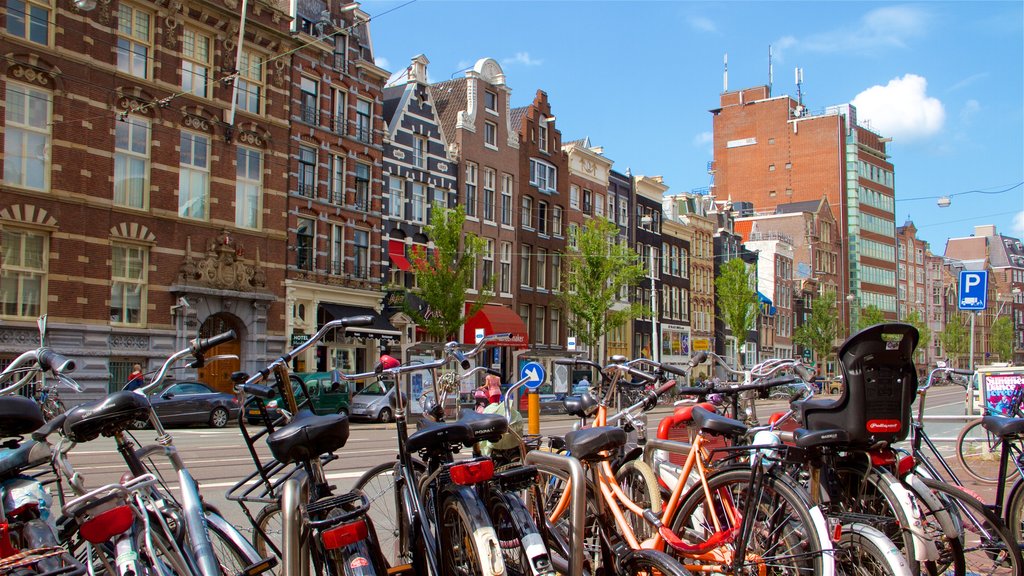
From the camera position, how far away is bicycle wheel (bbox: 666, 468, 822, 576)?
4156 mm

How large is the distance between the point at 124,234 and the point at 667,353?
121ft

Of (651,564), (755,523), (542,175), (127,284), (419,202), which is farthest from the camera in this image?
(542,175)

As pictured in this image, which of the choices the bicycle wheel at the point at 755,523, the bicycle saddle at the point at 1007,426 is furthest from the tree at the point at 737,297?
the bicycle wheel at the point at 755,523

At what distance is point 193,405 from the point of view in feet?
71.2

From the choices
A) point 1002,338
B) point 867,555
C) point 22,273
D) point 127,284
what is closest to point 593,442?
point 867,555

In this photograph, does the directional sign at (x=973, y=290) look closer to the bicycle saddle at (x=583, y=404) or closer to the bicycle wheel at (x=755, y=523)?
the bicycle saddle at (x=583, y=404)

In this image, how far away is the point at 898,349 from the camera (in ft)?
15.5

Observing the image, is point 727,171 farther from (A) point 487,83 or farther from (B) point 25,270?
(B) point 25,270

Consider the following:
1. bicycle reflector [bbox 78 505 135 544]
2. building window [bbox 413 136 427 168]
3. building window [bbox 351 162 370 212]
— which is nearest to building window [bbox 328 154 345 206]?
building window [bbox 351 162 370 212]

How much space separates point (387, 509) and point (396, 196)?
30.4 metres

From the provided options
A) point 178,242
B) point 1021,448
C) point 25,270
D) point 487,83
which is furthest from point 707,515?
point 487,83

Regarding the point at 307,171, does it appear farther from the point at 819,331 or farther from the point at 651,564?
the point at 819,331

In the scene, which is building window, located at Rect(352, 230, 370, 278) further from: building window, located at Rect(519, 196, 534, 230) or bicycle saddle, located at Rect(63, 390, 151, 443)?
bicycle saddle, located at Rect(63, 390, 151, 443)

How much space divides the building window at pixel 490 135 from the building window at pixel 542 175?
8.90 feet
